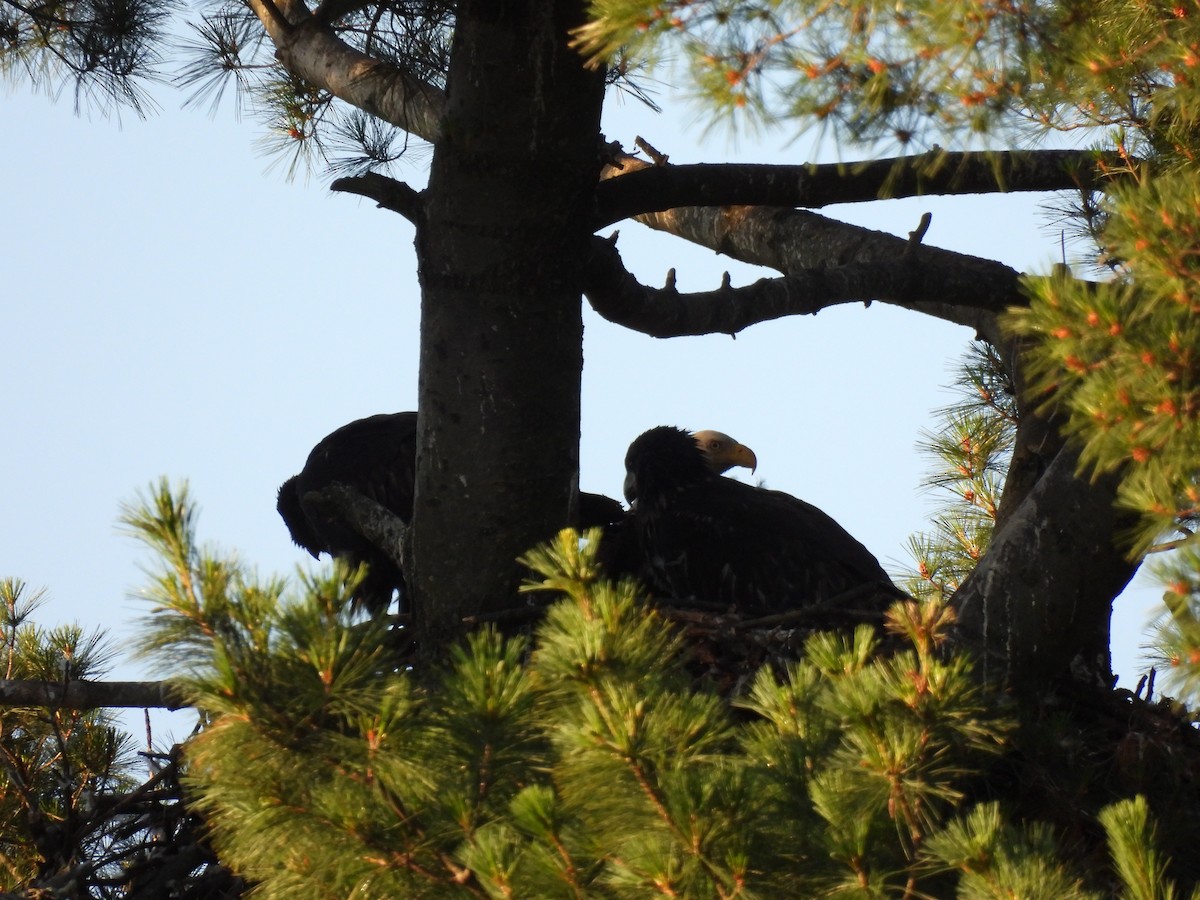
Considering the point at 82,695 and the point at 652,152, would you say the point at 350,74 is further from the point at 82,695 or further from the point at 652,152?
the point at 82,695

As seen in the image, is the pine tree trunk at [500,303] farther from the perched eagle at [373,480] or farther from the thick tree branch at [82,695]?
the perched eagle at [373,480]

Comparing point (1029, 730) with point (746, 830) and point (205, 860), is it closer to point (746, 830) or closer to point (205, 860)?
point (746, 830)

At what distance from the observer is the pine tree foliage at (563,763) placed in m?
2.23

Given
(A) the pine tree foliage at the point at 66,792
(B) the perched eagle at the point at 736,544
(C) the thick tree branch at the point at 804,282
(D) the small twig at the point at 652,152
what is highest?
(D) the small twig at the point at 652,152

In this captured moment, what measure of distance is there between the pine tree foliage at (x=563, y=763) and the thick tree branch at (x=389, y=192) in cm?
180

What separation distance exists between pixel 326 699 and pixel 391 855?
28 centimetres

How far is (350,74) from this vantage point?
6.01 metres

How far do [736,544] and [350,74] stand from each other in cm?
249

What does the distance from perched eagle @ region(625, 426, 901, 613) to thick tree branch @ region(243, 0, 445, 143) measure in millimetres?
1730

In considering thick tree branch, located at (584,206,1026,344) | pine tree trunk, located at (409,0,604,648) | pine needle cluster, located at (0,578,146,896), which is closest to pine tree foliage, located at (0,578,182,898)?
pine needle cluster, located at (0,578,146,896)

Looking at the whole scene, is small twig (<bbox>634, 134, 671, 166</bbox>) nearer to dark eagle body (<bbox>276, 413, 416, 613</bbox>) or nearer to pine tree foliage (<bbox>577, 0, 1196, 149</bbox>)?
dark eagle body (<bbox>276, 413, 416, 613</bbox>)

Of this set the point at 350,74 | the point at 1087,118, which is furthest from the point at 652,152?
the point at 1087,118

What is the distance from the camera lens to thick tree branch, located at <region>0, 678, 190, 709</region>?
4.04m

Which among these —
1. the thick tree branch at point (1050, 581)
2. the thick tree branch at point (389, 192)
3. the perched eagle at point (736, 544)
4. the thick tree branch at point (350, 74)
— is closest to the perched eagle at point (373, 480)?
the perched eagle at point (736, 544)
